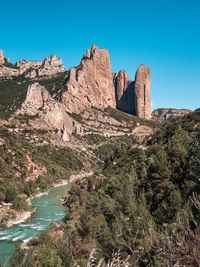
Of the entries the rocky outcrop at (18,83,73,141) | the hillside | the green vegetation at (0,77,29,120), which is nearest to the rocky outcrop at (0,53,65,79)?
the hillside

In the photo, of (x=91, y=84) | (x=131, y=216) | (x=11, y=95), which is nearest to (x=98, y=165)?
(x=11, y=95)

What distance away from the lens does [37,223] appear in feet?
114

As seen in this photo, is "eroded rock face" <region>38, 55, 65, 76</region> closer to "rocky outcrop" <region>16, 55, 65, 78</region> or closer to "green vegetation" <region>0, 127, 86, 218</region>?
"rocky outcrop" <region>16, 55, 65, 78</region>

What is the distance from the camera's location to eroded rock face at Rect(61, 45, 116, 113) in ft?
485

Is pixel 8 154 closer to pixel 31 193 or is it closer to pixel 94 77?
pixel 31 193

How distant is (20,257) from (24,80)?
15844 cm

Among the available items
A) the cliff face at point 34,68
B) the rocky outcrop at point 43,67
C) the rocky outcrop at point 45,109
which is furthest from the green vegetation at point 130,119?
the cliff face at point 34,68

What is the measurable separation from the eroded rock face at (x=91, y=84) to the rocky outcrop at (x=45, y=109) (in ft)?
75.0

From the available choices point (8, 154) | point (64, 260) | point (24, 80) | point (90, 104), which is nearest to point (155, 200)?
point (64, 260)

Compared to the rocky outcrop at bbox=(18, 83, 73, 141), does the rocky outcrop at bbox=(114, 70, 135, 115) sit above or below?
above

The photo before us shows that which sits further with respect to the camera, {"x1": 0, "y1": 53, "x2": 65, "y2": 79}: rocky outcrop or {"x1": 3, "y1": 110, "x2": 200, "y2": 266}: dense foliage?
{"x1": 0, "y1": 53, "x2": 65, "y2": 79}: rocky outcrop

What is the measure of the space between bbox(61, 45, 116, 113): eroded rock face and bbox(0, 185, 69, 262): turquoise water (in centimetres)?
9873

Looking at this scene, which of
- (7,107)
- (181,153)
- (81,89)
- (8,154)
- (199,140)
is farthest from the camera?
(81,89)

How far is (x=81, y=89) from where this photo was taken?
6117 inches
